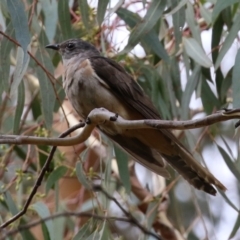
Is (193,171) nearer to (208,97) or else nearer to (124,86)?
(124,86)

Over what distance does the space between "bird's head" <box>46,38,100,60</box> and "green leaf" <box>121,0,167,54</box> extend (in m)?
0.34

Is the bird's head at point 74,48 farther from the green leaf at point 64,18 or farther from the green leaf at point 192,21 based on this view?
the green leaf at point 192,21

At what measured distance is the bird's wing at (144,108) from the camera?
3.44 meters

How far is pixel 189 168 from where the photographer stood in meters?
3.48

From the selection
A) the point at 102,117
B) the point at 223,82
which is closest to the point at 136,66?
the point at 223,82

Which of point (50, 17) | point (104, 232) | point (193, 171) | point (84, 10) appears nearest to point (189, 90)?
point (193, 171)

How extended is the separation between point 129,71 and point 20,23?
140 cm

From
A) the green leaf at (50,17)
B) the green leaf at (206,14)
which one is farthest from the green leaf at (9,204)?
the green leaf at (206,14)

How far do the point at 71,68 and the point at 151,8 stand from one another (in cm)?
55

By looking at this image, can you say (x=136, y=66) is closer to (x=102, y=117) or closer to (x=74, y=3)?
(x=74, y=3)

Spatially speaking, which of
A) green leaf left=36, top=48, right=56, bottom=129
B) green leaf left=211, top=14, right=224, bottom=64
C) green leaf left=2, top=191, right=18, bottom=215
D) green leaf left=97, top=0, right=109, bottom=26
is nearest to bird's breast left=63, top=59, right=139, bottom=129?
green leaf left=36, top=48, right=56, bottom=129

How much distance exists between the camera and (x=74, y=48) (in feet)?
13.1

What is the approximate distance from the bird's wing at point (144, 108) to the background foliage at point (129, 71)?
0.53 feet

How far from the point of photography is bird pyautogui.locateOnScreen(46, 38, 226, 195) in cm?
342
